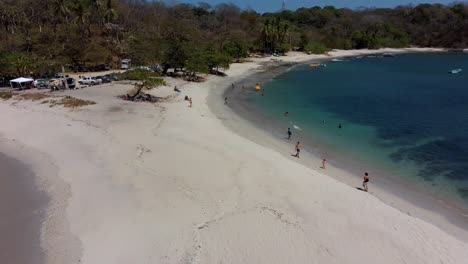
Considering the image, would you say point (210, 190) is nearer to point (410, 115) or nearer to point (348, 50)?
point (410, 115)

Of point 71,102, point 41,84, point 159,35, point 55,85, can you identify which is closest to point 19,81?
point 41,84

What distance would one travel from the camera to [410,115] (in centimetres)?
4800

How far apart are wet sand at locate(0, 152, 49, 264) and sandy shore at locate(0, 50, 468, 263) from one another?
52 centimetres

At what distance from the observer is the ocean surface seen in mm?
29359

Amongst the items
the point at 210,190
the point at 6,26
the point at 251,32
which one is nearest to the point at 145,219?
the point at 210,190

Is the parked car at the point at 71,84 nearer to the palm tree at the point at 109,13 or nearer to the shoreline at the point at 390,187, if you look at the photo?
the shoreline at the point at 390,187

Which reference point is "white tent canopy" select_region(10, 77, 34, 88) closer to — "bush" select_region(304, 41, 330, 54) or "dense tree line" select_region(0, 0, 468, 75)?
"dense tree line" select_region(0, 0, 468, 75)

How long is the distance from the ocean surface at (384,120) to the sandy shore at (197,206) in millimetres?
7331

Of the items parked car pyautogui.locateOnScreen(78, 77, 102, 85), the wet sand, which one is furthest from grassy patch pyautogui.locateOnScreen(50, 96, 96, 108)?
the wet sand

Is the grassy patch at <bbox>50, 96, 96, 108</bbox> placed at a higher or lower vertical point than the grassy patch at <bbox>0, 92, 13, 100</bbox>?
lower

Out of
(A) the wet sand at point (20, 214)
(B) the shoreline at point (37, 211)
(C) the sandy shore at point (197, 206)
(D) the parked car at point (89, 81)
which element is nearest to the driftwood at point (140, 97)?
(D) the parked car at point (89, 81)

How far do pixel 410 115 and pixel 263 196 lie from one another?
35324 millimetres

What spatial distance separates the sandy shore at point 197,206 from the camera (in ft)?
53.1

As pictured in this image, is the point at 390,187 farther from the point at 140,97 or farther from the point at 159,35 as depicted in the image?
the point at 159,35
